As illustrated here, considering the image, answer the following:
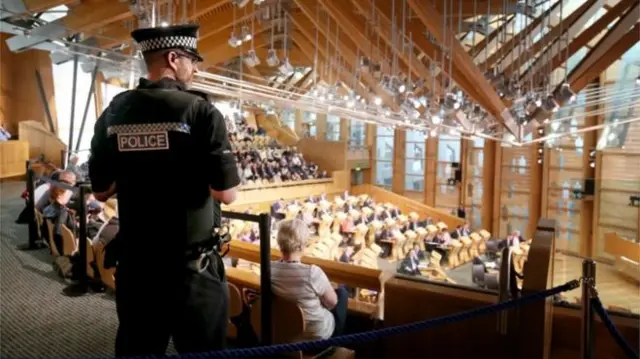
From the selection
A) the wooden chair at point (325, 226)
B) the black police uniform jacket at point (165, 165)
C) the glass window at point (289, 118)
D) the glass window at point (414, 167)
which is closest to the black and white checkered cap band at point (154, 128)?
the black police uniform jacket at point (165, 165)

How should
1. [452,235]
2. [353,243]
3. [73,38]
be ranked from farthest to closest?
[452,235], [353,243], [73,38]

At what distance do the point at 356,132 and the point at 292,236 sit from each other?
60.4ft

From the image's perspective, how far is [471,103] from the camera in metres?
8.53

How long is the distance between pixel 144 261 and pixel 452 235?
12.1m

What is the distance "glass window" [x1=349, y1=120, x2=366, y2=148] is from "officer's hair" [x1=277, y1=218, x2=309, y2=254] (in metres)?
17.9

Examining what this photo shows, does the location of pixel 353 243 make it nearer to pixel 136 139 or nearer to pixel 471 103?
pixel 471 103

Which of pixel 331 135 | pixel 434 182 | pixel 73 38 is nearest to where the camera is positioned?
pixel 73 38

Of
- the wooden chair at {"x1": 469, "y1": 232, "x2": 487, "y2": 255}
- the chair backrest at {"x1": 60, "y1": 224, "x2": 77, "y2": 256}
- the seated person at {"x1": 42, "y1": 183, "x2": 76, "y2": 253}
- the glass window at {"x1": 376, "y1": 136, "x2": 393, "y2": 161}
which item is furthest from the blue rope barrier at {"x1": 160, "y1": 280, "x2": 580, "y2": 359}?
the glass window at {"x1": 376, "y1": 136, "x2": 393, "y2": 161}

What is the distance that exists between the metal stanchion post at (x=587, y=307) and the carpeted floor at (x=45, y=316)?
213 centimetres

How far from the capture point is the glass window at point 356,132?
20.3 meters

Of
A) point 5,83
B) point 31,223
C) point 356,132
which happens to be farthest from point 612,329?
point 356,132

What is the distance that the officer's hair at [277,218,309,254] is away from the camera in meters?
2.34

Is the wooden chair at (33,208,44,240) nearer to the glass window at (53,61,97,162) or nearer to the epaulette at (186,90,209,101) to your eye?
the epaulette at (186,90,209,101)

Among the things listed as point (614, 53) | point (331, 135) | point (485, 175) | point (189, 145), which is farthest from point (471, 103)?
point (331, 135)
